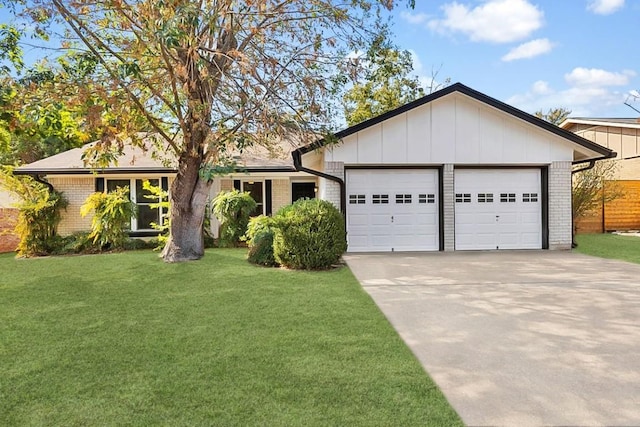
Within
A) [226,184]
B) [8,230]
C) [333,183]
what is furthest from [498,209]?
[8,230]

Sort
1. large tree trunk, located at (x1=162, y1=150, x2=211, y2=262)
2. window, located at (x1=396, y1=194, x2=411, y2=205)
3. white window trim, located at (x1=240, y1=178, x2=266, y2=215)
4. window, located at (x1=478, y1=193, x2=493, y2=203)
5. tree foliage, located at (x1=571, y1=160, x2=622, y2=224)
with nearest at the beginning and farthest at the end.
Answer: large tree trunk, located at (x1=162, y1=150, x2=211, y2=262), window, located at (x1=396, y1=194, x2=411, y2=205), window, located at (x1=478, y1=193, x2=493, y2=203), white window trim, located at (x1=240, y1=178, x2=266, y2=215), tree foliage, located at (x1=571, y1=160, x2=622, y2=224)

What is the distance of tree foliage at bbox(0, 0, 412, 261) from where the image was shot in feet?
29.9

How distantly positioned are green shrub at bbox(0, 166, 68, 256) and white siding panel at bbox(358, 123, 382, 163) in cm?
970

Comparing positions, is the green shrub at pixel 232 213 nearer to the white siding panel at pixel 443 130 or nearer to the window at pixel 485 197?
the white siding panel at pixel 443 130

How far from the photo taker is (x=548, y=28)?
15.4m

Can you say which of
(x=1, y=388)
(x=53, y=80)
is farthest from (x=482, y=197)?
(x=1, y=388)

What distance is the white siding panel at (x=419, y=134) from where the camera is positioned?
1250cm

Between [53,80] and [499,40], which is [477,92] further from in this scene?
[53,80]

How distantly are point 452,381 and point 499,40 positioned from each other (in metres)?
18.3

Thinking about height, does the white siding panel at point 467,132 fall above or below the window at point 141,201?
above

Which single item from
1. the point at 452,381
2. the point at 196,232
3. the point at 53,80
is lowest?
the point at 452,381

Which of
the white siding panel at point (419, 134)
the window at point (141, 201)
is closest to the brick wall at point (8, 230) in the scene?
the window at point (141, 201)

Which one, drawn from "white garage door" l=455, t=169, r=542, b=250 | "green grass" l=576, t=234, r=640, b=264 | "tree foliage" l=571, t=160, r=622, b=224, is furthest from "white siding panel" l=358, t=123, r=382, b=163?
"tree foliage" l=571, t=160, r=622, b=224

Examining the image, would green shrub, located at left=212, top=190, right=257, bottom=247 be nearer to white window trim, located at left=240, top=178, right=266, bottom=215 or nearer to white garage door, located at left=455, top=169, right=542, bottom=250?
white window trim, located at left=240, top=178, right=266, bottom=215
